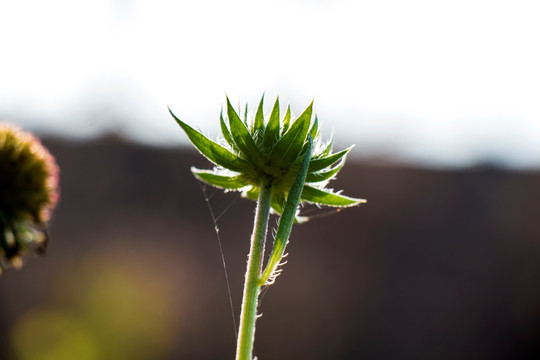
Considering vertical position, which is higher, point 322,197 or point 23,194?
point 322,197

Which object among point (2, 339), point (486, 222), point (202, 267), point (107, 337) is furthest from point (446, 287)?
point (2, 339)

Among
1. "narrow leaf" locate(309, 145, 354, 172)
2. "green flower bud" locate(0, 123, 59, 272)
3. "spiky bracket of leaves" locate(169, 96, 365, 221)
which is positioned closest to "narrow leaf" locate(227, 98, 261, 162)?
"spiky bracket of leaves" locate(169, 96, 365, 221)

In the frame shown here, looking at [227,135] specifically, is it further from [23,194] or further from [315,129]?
[23,194]

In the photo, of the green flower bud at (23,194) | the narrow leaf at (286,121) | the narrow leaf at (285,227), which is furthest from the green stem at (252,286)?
the green flower bud at (23,194)

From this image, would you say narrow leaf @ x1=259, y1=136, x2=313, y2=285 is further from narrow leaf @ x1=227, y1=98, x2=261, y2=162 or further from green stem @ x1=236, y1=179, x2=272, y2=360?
narrow leaf @ x1=227, y1=98, x2=261, y2=162

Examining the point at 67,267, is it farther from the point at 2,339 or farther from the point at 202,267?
the point at 202,267

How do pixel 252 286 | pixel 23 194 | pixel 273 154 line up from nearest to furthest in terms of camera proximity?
pixel 252 286
pixel 273 154
pixel 23 194

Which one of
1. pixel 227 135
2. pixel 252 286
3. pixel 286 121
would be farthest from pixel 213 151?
pixel 252 286
